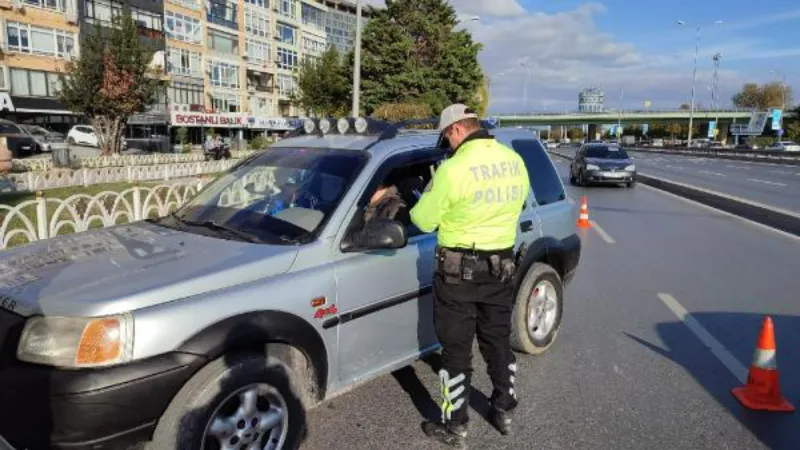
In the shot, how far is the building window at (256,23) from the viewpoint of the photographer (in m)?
64.6

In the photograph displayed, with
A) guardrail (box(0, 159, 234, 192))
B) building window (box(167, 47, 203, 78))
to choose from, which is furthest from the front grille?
building window (box(167, 47, 203, 78))

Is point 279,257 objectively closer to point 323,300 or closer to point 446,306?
point 323,300

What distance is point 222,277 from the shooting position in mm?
2844

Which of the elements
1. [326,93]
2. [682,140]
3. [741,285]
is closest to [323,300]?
[741,285]

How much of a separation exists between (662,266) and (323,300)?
252 inches

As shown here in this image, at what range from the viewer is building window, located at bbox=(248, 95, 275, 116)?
66.4m

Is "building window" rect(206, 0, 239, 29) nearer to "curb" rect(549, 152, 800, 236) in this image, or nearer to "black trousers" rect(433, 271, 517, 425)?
"curb" rect(549, 152, 800, 236)

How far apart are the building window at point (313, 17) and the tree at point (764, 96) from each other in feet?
261

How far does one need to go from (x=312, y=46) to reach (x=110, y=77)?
172 feet

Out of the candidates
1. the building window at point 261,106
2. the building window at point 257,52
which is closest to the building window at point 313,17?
the building window at point 257,52

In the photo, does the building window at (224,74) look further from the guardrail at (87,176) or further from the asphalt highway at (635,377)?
the asphalt highway at (635,377)

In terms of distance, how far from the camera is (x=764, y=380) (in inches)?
153

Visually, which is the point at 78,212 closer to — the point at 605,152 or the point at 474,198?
the point at 474,198

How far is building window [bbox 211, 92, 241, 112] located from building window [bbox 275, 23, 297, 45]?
11.0 meters
